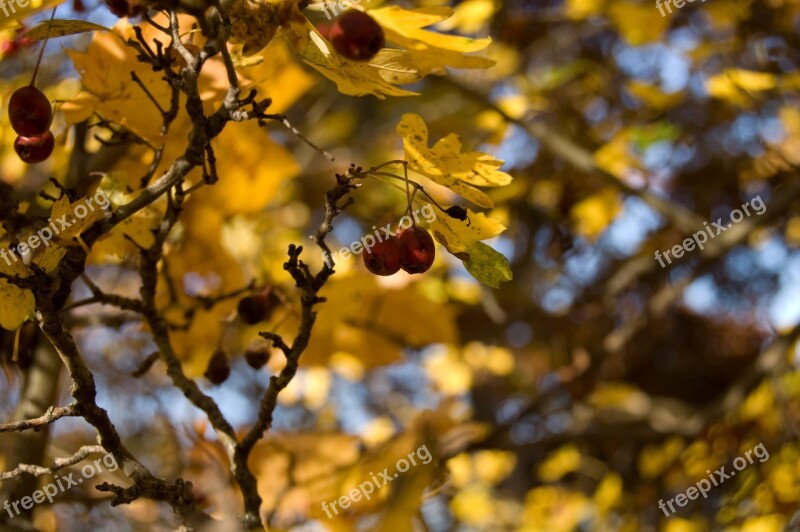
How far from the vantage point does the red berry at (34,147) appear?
0.85 meters

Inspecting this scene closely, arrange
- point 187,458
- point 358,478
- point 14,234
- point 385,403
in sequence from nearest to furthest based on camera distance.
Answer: point 14,234 → point 358,478 → point 187,458 → point 385,403

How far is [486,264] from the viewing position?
0.74 meters

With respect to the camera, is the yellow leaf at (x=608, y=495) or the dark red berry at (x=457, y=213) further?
the yellow leaf at (x=608, y=495)

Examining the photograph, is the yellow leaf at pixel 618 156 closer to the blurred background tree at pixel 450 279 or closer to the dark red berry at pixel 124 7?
the blurred background tree at pixel 450 279

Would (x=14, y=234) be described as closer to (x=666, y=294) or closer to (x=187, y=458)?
(x=187, y=458)

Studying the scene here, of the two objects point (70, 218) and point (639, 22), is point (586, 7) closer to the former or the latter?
point (639, 22)

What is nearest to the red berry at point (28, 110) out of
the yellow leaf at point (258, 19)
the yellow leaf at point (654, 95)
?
the yellow leaf at point (258, 19)

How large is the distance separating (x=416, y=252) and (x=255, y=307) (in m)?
0.33

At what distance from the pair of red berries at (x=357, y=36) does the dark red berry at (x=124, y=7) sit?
0.22 meters

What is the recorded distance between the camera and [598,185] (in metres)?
2.29

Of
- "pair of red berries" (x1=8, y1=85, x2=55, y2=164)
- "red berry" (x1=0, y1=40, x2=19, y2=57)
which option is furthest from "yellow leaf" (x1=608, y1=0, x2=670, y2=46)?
"pair of red berries" (x1=8, y1=85, x2=55, y2=164)

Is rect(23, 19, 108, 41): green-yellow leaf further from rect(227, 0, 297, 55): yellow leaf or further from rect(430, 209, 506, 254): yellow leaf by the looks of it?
rect(430, 209, 506, 254): yellow leaf

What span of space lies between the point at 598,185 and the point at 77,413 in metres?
1.83

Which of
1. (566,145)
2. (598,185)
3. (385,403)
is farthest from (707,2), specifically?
(385,403)
